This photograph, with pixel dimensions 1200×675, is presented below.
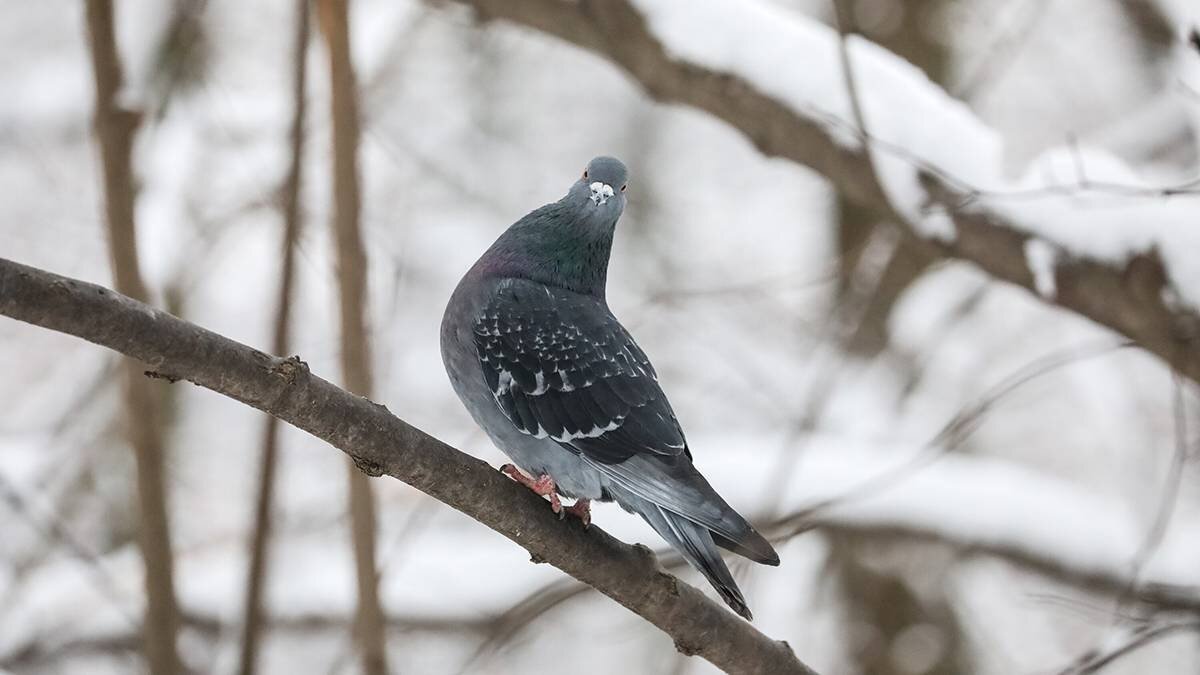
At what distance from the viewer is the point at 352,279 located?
285 centimetres

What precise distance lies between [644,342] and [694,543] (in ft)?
21.2

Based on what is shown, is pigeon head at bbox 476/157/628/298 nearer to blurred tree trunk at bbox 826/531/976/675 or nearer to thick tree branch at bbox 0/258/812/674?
thick tree branch at bbox 0/258/812/674

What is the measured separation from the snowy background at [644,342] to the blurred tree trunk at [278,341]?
377 millimetres

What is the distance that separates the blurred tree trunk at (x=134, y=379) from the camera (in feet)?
8.55

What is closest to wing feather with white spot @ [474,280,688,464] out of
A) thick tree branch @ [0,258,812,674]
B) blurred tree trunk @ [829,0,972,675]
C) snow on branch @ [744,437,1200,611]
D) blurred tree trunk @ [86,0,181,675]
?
thick tree branch @ [0,258,812,674]

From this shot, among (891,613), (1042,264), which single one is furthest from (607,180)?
(891,613)

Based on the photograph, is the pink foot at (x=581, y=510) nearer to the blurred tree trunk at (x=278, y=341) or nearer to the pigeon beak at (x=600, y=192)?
the pigeon beak at (x=600, y=192)

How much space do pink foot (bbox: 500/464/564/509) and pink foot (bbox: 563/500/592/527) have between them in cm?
3

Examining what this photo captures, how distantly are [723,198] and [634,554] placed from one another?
324 inches

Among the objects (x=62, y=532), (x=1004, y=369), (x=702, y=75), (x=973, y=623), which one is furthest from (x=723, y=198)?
(x=62, y=532)

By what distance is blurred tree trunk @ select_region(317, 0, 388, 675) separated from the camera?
278 centimetres

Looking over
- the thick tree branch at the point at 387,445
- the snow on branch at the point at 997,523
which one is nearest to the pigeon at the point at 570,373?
the thick tree branch at the point at 387,445

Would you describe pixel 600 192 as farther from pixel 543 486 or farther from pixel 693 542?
pixel 693 542

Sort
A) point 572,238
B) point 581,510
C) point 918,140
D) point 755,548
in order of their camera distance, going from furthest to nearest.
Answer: point 918,140 → point 572,238 → point 581,510 → point 755,548
